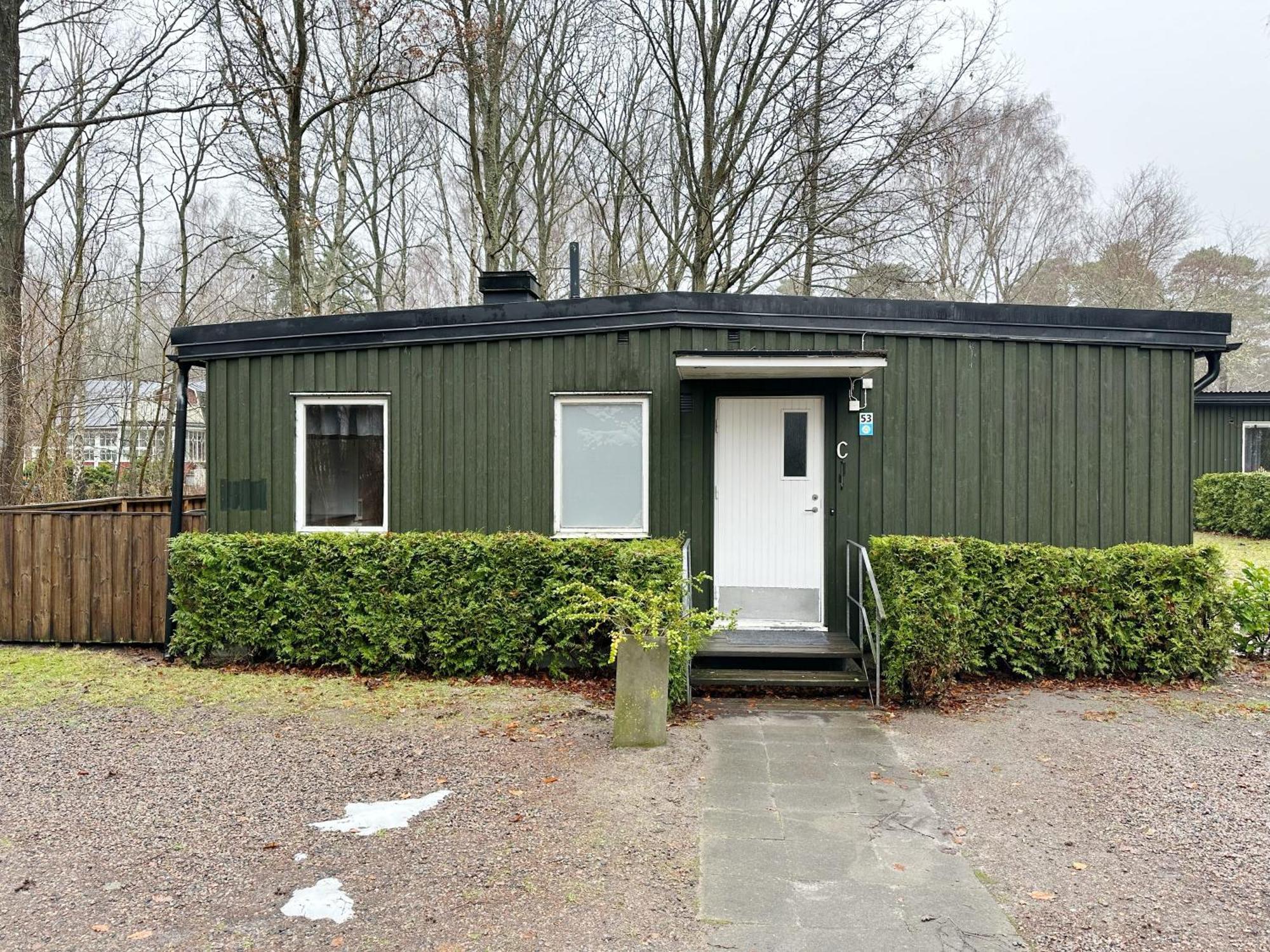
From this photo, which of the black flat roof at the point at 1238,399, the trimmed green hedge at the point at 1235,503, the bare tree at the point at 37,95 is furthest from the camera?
the black flat roof at the point at 1238,399

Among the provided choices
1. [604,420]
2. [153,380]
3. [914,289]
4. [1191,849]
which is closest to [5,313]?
[153,380]

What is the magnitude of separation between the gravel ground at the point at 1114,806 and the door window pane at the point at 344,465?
455 centimetres

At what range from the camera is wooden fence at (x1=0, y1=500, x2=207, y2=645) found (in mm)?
6941

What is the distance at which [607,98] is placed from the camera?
15188 millimetres

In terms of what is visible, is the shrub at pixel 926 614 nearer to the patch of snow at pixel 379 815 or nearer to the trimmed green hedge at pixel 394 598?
the trimmed green hedge at pixel 394 598

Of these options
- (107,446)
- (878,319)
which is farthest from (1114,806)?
(107,446)

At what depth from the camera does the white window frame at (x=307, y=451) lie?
6.61 meters

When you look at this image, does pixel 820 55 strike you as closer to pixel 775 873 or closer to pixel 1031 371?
pixel 1031 371

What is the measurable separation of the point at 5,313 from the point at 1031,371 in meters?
12.3

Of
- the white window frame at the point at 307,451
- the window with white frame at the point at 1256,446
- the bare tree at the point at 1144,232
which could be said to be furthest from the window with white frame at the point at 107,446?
the bare tree at the point at 1144,232

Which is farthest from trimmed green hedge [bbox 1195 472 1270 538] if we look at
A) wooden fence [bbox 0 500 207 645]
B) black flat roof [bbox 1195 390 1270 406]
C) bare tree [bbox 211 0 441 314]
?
wooden fence [bbox 0 500 207 645]

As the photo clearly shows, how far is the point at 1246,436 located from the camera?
16.0 m

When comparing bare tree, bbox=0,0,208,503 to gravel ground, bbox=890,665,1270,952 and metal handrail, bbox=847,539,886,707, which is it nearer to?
metal handrail, bbox=847,539,886,707

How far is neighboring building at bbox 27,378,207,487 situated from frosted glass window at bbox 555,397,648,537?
15.5 feet
